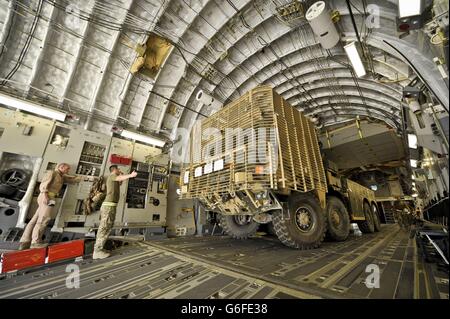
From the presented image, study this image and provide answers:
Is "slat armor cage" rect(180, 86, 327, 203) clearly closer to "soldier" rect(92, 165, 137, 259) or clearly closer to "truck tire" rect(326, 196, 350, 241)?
"truck tire" rect(326, 196, 350, 241)

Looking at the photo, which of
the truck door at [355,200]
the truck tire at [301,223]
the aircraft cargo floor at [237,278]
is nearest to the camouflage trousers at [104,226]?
the aircraft cargo floor at [237,278]

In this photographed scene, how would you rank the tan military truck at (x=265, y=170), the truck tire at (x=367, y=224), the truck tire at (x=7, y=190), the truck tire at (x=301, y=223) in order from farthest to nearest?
the truck tire at (x=367, y=224), the truck tire at (x=7, y=190), the truck tire at (x=301, y=223), the tan military truck at (x=265, y=170)

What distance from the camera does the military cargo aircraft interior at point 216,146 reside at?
252 cm

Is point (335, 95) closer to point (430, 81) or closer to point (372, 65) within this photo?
point (372, 65)

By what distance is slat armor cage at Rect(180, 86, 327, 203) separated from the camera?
3652mm

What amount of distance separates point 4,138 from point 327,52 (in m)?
11.7

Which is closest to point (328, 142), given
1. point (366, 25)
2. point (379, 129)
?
point (379, 129)

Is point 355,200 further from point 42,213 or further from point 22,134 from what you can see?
point 22,134

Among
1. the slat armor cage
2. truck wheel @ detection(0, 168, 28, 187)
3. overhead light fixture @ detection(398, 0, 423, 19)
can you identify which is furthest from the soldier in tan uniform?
overhead light fixture @ detection(398, 0, 423, 19)

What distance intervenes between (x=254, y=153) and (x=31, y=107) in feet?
24.3

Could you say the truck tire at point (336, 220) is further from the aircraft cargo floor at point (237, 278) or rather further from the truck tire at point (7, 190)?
the truck tire at point (7, 190)

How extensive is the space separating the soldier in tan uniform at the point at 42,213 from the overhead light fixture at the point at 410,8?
882 centimetres

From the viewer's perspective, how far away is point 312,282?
84.7 inches
